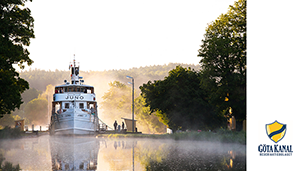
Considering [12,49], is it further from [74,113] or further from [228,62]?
[74,113]

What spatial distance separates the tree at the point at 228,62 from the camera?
32.7 metres

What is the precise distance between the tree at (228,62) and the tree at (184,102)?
6.61 m

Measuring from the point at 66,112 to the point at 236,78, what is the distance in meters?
22.8

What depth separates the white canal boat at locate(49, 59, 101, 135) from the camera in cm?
4634

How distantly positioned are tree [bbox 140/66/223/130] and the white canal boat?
8322 millimetres

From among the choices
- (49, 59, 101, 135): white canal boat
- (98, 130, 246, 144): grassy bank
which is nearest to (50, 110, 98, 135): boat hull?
(49, 59, 101, 135): white canal boat

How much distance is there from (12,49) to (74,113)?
2165 centimetres

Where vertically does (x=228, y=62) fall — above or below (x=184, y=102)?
above

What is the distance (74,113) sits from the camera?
46250 mm

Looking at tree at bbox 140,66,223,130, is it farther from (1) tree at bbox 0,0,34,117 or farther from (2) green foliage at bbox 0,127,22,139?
(1) tree at bbox 0,0,34,117
